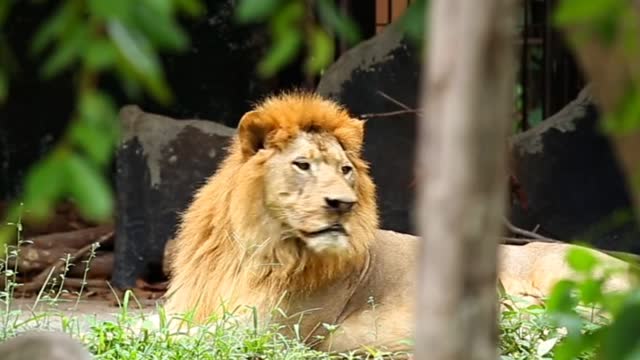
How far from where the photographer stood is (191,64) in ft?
31.4

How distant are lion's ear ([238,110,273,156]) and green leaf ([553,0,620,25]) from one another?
4.32 meters

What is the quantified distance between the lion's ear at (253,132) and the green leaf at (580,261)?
153 inches

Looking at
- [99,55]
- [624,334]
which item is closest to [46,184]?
[99,55]

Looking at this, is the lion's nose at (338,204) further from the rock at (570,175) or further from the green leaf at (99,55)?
the green leaf at (99,55)

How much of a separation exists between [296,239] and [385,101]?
A: 111 inches

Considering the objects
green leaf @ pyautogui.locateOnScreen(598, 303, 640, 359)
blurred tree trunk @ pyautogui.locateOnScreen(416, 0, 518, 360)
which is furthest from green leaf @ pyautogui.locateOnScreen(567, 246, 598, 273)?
blurred tree trunk @ pyautogui.locateOnScreen(416, 0, 518, 360)

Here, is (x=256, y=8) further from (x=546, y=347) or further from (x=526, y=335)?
(x=526, y=335)

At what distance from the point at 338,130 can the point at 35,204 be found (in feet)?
14.5

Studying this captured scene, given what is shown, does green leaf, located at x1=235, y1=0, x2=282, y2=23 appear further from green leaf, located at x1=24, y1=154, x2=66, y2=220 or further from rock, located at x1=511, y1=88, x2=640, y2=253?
rock, located at x1=511, y1=88, x2=640, y2=253

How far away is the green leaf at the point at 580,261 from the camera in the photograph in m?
2.11

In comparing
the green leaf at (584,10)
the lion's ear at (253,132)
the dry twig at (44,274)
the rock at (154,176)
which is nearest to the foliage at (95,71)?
the green leaf at (584,10)

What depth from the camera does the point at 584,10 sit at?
163 cm

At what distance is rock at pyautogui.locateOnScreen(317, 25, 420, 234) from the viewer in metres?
8.49

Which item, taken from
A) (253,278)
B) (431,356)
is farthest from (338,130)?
(431,356)
